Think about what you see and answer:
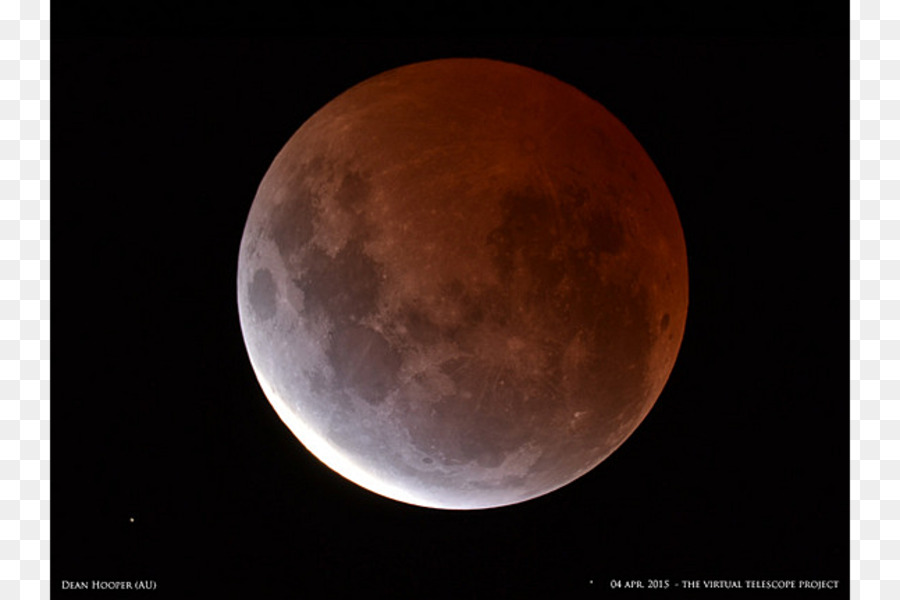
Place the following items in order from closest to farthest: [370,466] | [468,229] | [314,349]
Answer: [468,229] → [314,349] → [370,466]

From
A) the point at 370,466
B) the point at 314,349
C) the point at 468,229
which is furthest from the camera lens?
the point at 370,466

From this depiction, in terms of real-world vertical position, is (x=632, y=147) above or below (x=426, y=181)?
above

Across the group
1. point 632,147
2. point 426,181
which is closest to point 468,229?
point 426,181

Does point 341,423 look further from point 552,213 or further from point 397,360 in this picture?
point 552,213

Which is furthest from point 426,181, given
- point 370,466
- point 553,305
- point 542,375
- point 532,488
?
point 532,488

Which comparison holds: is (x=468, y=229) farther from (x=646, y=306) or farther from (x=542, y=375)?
(x=646, y=306)

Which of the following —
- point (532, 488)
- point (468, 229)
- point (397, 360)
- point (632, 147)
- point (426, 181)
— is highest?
point (632, 147)

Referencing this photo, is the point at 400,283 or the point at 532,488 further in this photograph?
the point at 532,488
